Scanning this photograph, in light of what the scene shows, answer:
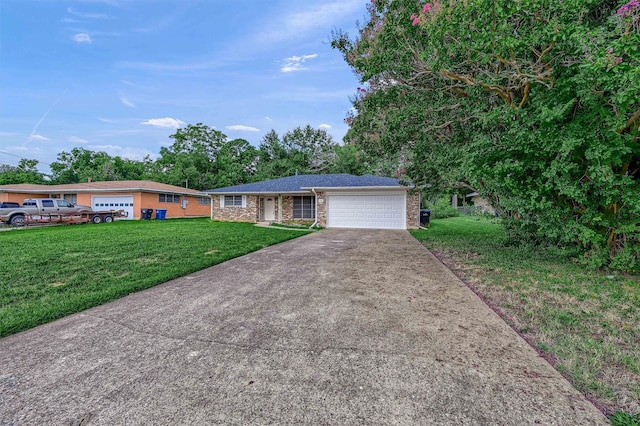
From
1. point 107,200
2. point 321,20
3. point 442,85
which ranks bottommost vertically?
point 107,200

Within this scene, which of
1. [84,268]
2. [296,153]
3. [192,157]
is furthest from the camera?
[296,153]

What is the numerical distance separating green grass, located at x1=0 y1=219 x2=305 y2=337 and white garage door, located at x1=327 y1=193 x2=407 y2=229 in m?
6.17

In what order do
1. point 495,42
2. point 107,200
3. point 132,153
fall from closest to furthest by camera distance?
point 495,42 → point 107,200 → point 132,153

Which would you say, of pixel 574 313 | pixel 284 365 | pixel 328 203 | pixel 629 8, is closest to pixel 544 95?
pixel 629 8

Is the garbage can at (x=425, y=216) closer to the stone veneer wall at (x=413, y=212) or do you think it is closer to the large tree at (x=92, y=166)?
the stone veneer wall at (x=413, y=212)

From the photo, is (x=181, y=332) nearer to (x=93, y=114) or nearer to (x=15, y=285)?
(x=15, y=285)

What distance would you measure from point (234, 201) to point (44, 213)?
946cm

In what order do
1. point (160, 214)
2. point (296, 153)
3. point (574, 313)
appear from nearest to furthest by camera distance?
point (574, 313) < point (160, 214) < point (296, 153)

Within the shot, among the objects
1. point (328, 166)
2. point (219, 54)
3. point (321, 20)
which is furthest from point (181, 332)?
point (328, 166)

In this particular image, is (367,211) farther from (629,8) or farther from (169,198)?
(169,198)

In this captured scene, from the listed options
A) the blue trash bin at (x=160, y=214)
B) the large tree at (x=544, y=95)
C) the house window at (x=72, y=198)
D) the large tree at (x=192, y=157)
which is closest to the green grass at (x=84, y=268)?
the large tree at (x=544, y=95)

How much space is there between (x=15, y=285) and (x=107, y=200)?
1954 cm

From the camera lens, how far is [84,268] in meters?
5.41

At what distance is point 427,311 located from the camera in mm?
3438
